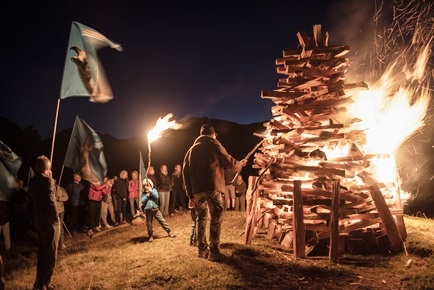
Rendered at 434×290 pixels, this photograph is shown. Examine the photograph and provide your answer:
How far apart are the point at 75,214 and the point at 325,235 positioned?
10.8 metres

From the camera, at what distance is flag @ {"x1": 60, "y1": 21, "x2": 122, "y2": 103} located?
340 inches

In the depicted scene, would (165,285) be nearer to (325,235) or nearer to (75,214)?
(325,235)

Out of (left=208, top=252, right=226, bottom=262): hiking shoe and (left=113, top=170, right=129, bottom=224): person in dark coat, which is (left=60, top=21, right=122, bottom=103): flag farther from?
(left=113, top=170, right=129, bottom=224): person in dark coat

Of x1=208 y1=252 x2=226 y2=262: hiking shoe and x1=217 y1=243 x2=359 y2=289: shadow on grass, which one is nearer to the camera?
x1=217 y1=243 x2=359 y2=289: shadow on grass

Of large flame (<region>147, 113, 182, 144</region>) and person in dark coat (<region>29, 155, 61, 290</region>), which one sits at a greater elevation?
large flame (<region>147, 113, 182, 144</region>)

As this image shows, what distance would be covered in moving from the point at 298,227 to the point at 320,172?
157cm

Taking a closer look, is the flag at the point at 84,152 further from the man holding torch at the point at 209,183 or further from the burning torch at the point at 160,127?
the man holding torch at the point at 209,183

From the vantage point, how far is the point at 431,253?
721cm

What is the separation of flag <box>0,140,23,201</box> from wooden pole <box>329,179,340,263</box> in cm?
904

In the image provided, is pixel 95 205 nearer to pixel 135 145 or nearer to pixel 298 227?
pixel 298 227

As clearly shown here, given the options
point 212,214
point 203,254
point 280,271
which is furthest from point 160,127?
point 280,271

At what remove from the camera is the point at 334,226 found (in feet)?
24.2

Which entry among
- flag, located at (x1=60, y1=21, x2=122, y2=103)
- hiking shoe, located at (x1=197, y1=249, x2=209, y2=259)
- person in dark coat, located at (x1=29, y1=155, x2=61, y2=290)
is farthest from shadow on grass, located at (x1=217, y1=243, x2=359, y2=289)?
flag, located at (x1=60, y1=21, x2=122, y2=103)

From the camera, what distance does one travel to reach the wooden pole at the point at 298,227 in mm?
7539
